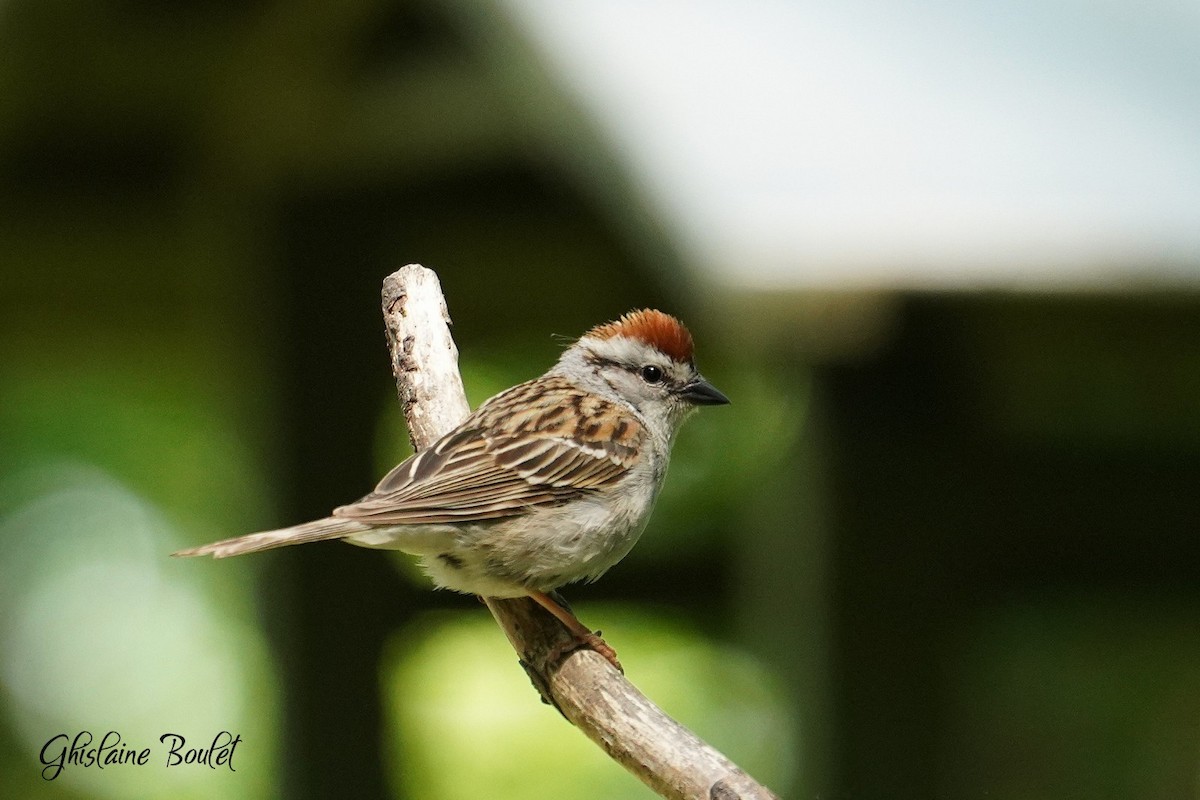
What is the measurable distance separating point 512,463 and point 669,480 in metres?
2.18

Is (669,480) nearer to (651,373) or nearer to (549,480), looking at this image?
(651,373)

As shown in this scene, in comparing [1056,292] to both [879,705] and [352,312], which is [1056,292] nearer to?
[879,705]

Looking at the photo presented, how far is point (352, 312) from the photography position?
410cm

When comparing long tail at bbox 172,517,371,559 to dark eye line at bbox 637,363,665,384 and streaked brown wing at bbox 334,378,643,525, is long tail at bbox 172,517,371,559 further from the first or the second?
dark eye line at bbox 637,363,665,384

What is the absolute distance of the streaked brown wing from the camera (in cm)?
221

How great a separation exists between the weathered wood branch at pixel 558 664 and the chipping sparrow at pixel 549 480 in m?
A: 0.07

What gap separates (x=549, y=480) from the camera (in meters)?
2.41

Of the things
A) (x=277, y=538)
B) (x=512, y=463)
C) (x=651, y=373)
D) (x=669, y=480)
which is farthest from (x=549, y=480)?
(x=669, y=480)

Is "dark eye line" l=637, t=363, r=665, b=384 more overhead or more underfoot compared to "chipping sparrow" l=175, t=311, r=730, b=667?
A: more overhead

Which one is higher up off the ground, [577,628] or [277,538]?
[277,538]

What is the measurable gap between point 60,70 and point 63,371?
5.69ft

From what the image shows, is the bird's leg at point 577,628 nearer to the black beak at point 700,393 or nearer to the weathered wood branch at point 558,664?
the weathered wood branch at point 558,664

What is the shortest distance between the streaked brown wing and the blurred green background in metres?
1.44

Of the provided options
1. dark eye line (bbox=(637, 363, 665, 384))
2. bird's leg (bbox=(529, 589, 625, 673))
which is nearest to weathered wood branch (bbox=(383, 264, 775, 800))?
bird's leg (bbox=(529, 589, 625, 673))
